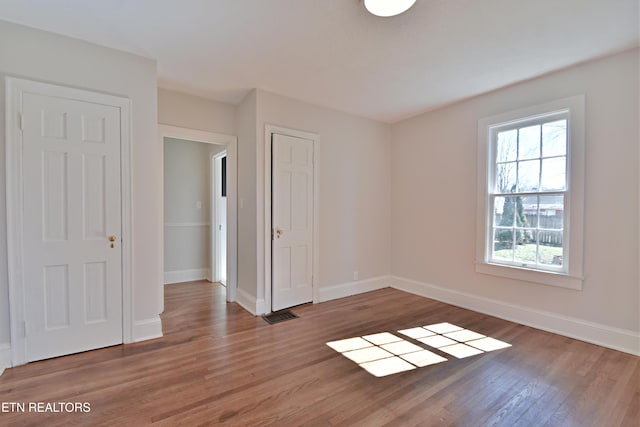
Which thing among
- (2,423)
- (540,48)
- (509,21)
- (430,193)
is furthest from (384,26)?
(2,423)

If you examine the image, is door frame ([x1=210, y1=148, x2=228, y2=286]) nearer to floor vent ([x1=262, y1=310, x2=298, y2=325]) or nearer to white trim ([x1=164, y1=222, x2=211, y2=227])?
white trim ([x1=164, y1=222, x2=211, y2=227])

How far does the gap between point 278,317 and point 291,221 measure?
44.2 inches

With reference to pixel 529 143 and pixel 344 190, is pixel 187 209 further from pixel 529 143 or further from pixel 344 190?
pixel 529 143

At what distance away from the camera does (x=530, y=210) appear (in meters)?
3.02

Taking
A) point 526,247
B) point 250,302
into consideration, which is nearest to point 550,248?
point 526,247

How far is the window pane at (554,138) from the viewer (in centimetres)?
279

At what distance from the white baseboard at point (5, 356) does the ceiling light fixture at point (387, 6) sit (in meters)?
3.54

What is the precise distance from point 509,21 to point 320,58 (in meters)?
1.46

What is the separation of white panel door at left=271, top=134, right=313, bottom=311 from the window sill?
2.12 metres

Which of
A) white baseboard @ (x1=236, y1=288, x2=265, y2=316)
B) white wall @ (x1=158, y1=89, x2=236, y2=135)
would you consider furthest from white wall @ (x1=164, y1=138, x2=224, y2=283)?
white baseboard @ (x1=236, y1=288, x2=265, y2=316)

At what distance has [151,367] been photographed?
2.17m

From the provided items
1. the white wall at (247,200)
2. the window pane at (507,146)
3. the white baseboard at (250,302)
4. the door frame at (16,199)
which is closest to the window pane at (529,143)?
the window pane at (507,146)

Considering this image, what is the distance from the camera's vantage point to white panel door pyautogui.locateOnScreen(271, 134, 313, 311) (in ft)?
11.1

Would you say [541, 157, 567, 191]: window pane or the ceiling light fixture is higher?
the ceiling light fixture
